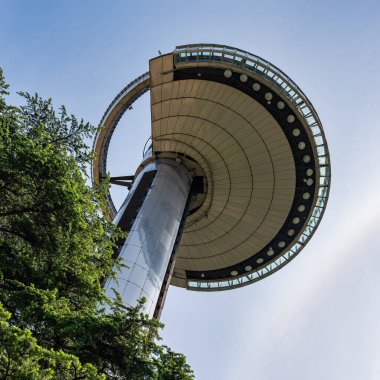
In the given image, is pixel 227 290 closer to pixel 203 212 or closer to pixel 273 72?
pixel 203 212

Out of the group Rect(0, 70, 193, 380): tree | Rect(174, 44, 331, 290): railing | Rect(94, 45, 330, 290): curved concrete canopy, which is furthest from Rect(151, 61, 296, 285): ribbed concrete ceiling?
Rect(0, 70, 193, 380): tree

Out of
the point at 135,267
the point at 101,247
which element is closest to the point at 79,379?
the point at 101,247

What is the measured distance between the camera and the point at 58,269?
7.85 meters

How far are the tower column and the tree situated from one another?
662 centimetres

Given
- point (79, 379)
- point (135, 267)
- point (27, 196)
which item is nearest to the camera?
point (79, 379)

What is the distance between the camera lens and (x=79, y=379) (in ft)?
18.2

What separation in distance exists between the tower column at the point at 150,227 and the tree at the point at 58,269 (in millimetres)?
6620

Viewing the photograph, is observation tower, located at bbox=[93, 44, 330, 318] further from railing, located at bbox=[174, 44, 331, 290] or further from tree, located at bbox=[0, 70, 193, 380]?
tree, located at bbox=[0, 70, 193, 380]

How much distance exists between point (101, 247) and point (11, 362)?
14.2ft

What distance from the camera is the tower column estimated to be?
16.3 m

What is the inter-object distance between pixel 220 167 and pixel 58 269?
18668 mm

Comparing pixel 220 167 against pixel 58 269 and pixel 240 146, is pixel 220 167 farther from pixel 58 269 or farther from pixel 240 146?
pixel 58 269

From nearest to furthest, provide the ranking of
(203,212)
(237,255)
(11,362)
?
(11,362) < (203,212) < (237,255)

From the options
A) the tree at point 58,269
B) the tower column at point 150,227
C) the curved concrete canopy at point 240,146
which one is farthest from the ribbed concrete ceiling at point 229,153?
the tree at point 58,269
